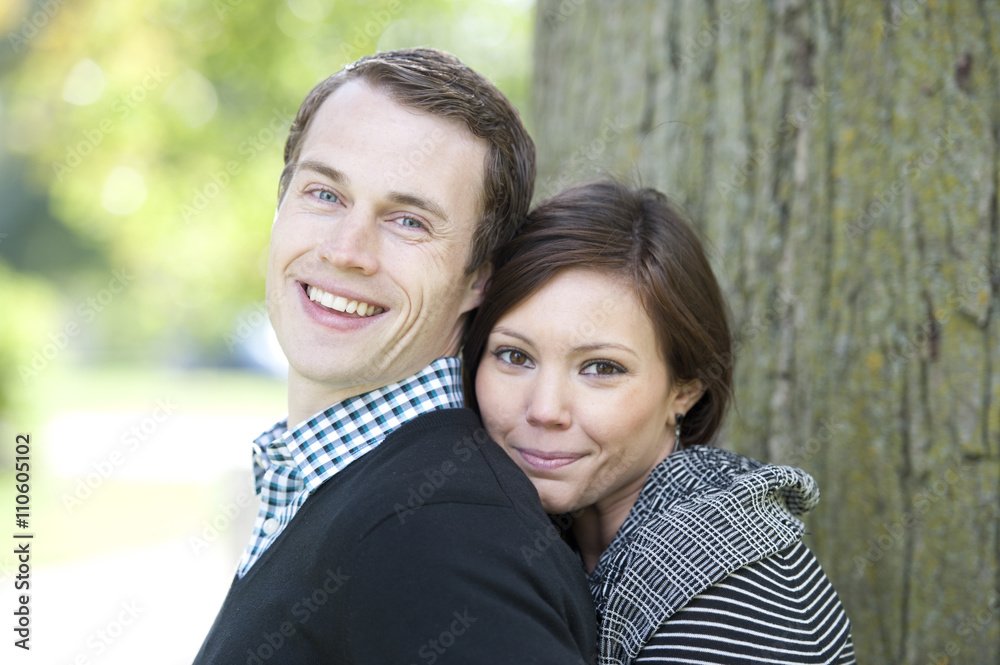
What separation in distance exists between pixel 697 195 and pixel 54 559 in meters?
6.87

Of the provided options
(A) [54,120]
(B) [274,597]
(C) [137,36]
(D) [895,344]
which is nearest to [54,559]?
(C) [137,36]

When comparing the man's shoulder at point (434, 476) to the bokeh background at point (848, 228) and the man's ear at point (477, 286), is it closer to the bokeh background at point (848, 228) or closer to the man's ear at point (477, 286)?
the man's ear at point (477, 286)

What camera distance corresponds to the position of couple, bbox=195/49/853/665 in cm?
158

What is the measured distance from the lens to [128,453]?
12617 millimetres

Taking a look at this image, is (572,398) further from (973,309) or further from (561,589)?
(973,309)

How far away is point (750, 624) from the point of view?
5.88 feet

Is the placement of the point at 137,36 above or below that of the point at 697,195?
above

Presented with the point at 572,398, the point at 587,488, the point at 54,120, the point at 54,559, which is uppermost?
the point at 54,120
